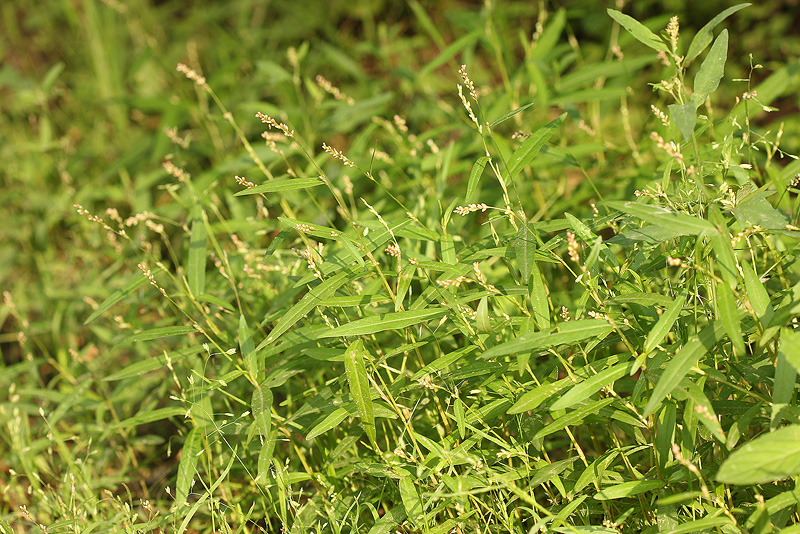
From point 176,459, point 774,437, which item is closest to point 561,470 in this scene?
point 774,437

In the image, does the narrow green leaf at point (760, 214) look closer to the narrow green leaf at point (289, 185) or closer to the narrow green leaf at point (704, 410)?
the narrow green leaf at point (704, 410)

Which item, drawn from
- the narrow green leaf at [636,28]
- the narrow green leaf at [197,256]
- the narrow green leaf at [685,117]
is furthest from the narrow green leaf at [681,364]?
the narrow green leaf at [197,256]

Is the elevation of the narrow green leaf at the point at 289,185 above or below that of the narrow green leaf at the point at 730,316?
above

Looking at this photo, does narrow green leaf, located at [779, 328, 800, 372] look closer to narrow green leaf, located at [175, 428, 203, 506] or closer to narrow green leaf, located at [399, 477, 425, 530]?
narrow green leaf, located at [399, 477, 425, 530]

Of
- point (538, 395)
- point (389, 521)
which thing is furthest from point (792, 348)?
point (389, 521)

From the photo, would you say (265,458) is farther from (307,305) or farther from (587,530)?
(587,530)

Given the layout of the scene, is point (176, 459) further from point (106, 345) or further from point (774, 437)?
point (774, 437)
